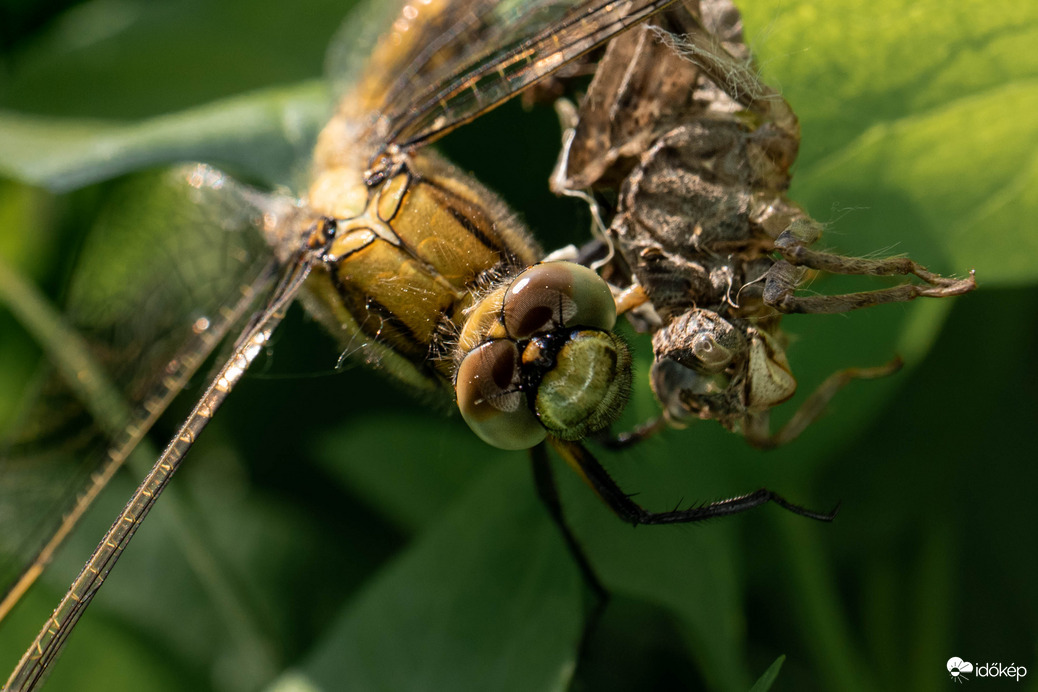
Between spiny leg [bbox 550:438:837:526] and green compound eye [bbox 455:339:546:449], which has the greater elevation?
green compound eye [bbox 455:339:546:449]

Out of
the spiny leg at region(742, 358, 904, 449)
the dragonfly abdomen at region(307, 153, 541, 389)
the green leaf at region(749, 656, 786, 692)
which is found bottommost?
the green leaf at region(749, 656, 786, 692)

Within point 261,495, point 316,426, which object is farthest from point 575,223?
point 261,495

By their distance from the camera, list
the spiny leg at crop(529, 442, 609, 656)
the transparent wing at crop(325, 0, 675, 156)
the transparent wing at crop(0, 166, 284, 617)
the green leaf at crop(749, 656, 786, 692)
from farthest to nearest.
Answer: the transparent wing at crop(0, 166, 284, 617) < the spiny leg at crop(529, 442, 609, 656) < the transparent wing at crop(325, 0, 675, 156) < the green leaf at crop(749, 656, 786, 692)

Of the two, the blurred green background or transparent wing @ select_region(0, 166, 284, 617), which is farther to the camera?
transparent wing @ select_region(0, 166, 284, 617)

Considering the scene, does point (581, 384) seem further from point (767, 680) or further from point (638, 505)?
point (767, 680)

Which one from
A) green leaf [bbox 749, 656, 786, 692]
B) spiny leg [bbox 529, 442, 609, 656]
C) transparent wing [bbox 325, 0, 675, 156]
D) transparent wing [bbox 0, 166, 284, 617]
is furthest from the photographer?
transparent wing [bbox 0, 166, 284, 617]

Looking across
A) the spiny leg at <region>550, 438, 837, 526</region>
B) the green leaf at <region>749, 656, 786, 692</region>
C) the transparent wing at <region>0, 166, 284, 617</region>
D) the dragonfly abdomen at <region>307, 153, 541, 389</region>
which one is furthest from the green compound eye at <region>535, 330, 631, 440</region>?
the transparent wing at <region>0, 166, 284, 617</region>

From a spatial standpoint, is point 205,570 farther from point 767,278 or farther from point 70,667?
point 767,278

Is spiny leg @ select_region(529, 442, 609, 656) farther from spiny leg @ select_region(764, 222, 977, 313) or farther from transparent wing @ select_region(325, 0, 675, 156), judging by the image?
transparent wing @ select_region(325, 0, 675, 156)

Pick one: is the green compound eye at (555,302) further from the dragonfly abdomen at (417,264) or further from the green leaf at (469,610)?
the green leaf at (469,610)

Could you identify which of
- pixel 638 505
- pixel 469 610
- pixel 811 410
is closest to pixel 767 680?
pixel 638 505
